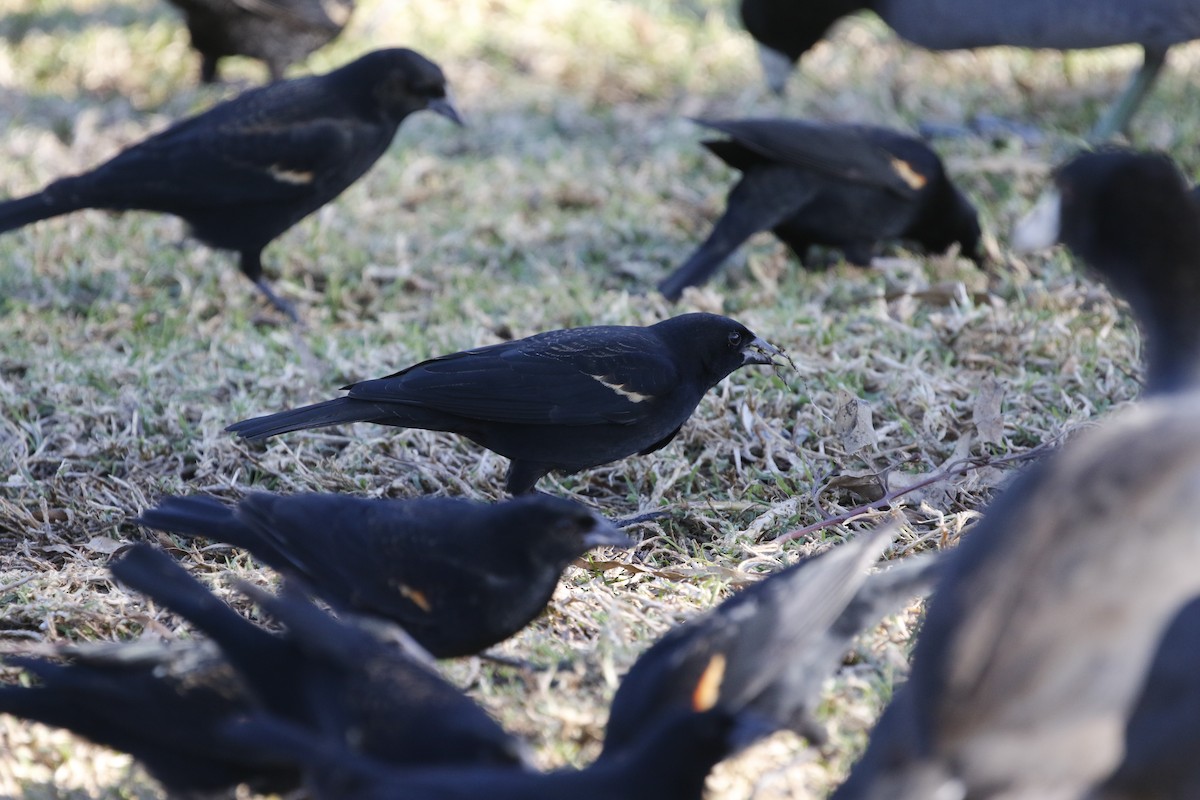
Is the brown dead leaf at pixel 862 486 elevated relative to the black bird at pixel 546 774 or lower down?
lower down

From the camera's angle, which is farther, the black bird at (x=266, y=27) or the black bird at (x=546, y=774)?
the black bird at (x=266, y=27)

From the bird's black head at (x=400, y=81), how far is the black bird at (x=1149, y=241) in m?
3.80

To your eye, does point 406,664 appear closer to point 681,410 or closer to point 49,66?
point 681,410

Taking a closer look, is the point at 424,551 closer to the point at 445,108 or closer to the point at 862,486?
the point at 862,486

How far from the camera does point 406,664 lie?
274 centimetres

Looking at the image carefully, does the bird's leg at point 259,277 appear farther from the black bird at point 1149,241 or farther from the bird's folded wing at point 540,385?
the black bird at point 1149,241

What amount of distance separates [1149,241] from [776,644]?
123 cm

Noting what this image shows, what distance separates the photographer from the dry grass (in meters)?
3.71

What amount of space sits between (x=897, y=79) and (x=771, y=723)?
7.32 meters

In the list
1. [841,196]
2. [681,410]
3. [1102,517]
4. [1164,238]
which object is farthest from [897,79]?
[1102,517]

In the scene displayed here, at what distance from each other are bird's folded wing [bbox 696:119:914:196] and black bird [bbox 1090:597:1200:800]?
4.23 meters

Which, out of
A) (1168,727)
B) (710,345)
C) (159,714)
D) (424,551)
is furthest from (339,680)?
(710,345)

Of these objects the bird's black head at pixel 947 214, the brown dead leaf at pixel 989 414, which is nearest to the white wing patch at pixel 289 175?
the bird's black head at pixel 947 214

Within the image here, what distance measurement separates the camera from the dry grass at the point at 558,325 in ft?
12.2
